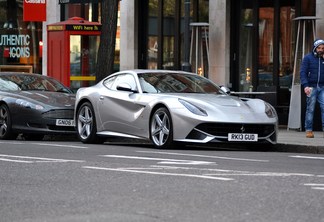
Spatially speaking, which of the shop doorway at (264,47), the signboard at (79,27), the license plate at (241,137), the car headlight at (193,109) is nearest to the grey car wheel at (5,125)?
the car headlight at (193,109)

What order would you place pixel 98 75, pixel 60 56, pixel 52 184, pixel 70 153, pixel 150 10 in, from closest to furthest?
pixel 52 184
pixel 70 153
pixel 98 75
pixel 60 56
pixel 150 10

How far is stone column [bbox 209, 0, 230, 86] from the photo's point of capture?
25.5m

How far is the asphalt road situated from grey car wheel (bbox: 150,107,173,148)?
174cm

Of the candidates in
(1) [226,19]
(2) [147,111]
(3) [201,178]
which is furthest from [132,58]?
(3) [201,178]

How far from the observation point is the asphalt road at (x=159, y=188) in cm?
771

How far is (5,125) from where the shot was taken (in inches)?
759

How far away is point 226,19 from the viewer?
25.5 meters

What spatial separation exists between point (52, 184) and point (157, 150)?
18.1 ft

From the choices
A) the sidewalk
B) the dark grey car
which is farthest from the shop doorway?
the sidewalk

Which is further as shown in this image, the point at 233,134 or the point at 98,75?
the point at 98,75

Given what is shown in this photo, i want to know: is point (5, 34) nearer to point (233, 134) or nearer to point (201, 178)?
point (233, 134)

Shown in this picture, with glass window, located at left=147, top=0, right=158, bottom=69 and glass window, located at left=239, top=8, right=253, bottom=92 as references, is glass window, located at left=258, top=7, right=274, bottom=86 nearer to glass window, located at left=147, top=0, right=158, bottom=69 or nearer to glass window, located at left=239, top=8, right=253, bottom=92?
glass window, located at left=239, top=8, right=253, bottom=92

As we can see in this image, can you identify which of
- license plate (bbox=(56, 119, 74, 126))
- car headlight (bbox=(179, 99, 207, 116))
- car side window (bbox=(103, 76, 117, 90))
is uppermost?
car side window (bbox=(103, 76, 117, 90))

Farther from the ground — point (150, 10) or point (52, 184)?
point (150, 10)
